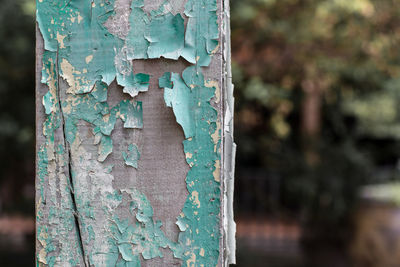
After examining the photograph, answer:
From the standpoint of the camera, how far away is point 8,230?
9234mm

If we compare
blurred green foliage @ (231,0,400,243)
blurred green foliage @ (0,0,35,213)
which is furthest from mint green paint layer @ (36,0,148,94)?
blurred green foliage @ (231,0,400,243)

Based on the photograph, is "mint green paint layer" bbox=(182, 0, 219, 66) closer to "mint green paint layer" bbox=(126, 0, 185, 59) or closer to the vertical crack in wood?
"mint green paint layer" bbox=(126, 0, 185, 59)

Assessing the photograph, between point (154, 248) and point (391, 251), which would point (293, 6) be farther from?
point (154, 248)

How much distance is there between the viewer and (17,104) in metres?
7.61

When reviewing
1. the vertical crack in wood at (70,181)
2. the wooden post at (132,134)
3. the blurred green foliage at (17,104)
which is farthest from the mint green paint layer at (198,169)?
the blurred green foliage at (17,104)

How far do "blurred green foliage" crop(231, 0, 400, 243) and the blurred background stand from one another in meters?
0.02

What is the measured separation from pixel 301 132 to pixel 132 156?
922 cm

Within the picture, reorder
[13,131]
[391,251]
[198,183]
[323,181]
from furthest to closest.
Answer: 1. [323,181]
2. [13,131]
3. [391,251]
4. [198,183]

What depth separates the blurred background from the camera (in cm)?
522

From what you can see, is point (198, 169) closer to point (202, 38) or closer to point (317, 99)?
point (202, 38)

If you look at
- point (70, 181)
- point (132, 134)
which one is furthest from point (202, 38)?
point (70, 181)

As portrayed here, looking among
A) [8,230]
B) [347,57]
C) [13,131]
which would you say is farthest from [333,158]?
[8,230]

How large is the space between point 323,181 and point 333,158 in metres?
0.55

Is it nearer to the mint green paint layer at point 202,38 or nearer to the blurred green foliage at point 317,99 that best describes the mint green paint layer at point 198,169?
the mint green paint layer at point 202,38
